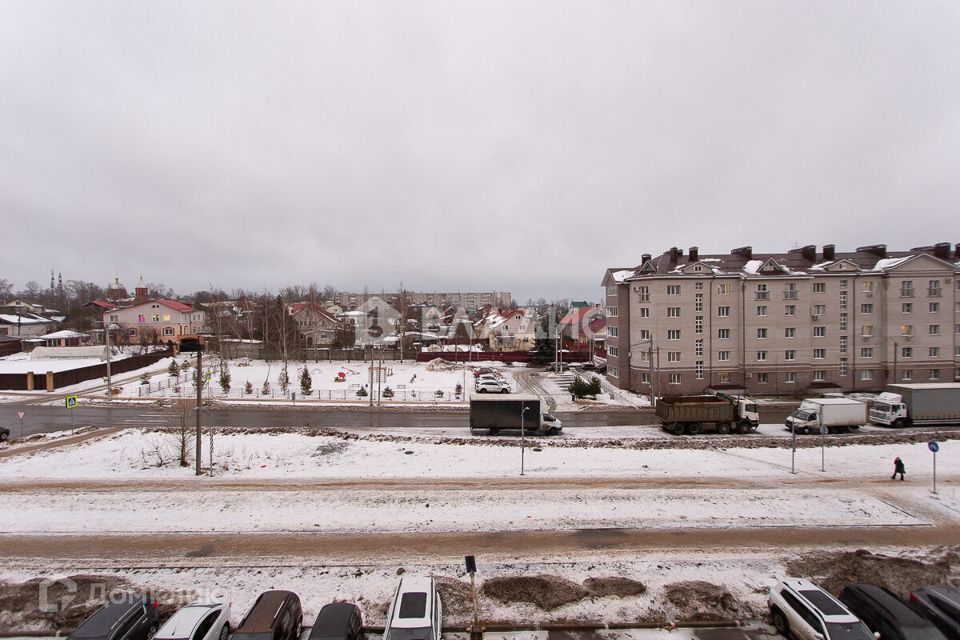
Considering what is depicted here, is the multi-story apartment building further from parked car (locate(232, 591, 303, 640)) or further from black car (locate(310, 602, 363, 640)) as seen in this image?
parked car (locate(232, 591, 303, 640))

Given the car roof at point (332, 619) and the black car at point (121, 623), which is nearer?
the black car at point (121, 623)

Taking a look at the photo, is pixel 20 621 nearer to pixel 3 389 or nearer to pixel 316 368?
pixel 316 368

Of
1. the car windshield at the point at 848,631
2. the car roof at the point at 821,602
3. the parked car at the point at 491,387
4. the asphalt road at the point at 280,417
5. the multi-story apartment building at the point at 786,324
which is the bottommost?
Result: the asphalt road at the point at 280,417

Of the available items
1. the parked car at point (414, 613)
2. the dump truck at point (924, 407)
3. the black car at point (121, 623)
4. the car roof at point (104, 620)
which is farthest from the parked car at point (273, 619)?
the dump truck at point (924, 407)

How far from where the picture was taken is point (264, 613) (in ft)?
32.8

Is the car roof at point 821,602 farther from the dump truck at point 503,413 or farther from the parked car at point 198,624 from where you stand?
the dump truck at point 503,413

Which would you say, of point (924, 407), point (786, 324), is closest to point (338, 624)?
point (924, 407)

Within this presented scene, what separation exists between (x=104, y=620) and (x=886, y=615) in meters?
17.0

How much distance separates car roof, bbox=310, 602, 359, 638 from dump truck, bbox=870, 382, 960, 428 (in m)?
39.7

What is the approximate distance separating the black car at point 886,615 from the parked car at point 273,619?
13.2 m

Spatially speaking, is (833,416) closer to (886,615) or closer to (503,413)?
(503,413)

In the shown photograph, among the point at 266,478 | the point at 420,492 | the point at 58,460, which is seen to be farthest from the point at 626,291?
the point at 58,460

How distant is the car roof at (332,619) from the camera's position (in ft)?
31.8

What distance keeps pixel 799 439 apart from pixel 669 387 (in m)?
15.4
